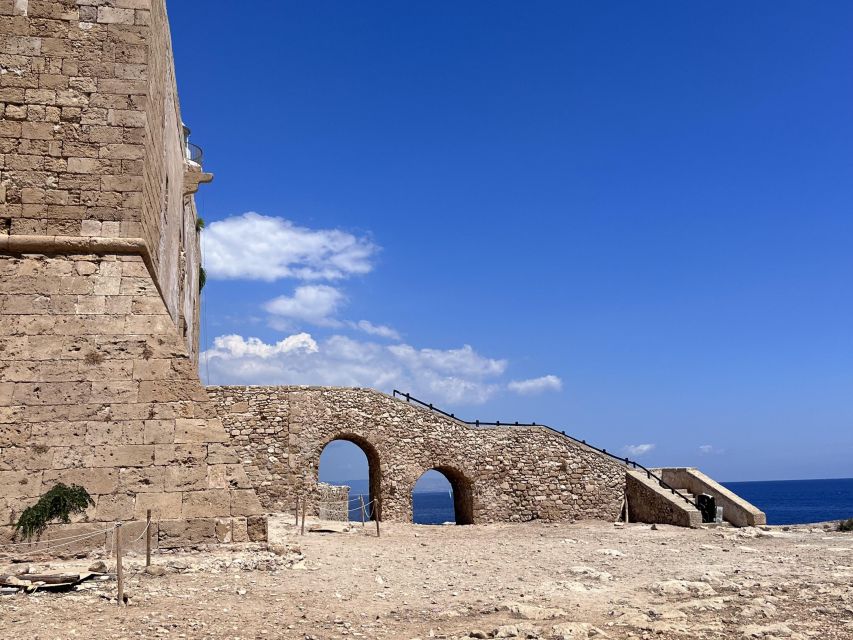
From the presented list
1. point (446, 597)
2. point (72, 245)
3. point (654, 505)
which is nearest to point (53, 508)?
point (72, 245)

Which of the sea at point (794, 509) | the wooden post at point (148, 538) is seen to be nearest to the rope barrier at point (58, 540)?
the wooden post at point (148, 538)

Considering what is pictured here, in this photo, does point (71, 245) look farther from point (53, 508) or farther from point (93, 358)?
point (53, 508)

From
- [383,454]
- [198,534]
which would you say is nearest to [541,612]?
[198,534]

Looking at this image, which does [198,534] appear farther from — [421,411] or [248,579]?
[421,411]

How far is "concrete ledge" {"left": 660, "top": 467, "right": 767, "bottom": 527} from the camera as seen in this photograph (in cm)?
1677

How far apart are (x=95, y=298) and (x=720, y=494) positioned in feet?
52.5

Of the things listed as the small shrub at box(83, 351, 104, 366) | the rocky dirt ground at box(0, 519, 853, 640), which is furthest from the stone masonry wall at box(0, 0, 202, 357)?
the rocky dirt ground at box(0, 519, 853, 640)

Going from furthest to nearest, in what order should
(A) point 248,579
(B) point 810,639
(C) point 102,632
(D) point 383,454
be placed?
(D) point 383,454 → (A) point 248,579 → (B) point 810,639 → (C) point 102,632

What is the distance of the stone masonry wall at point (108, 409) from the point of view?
6535mm

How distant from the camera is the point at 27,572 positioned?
5.78 m

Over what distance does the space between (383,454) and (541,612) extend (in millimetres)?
12226

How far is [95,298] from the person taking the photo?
7.56m

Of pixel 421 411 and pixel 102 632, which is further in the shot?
pixel 421 411

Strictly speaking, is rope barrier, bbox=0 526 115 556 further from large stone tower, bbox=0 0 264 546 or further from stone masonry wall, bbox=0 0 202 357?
stone masonry wall, bbox=0 0 202 357
